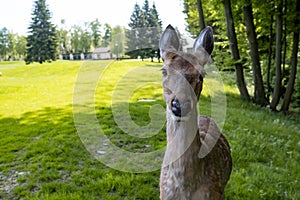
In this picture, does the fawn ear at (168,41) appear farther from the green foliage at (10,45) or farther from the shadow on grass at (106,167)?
the green foliage at (10,45)

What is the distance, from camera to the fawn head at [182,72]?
1.89 metres

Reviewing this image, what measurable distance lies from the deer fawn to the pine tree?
39883mm

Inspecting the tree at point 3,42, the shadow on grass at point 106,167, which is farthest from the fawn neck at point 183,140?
the tree at point 3,42

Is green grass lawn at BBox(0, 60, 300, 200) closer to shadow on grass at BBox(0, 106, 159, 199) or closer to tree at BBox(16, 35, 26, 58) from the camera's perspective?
shadow on grass at BBox(0, 106, 159, 199)

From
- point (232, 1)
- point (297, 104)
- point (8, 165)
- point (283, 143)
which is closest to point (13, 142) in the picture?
point (8, 165)

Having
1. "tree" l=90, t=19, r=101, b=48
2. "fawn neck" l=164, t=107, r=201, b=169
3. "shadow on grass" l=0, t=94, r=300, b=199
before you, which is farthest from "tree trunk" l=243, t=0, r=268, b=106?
"tree" l=90, t=19, r=101, b=48

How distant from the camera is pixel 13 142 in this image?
18.9ft

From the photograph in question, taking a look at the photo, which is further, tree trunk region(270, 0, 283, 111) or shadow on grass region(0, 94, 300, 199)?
tree trunk region(270, 0, 283, 111)

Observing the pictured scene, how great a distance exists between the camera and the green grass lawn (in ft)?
12.9

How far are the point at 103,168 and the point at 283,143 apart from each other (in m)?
3.58

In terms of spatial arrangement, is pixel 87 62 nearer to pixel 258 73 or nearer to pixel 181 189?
pixel 181 189

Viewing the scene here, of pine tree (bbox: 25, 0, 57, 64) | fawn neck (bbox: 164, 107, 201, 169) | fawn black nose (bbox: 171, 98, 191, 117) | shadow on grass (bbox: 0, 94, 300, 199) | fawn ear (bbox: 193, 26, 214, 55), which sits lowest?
shadow on grass (bbox: 0, 94, 300, 199)

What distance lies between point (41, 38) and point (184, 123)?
41.0 meters

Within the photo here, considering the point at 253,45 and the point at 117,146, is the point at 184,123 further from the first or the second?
the point at 253,45
